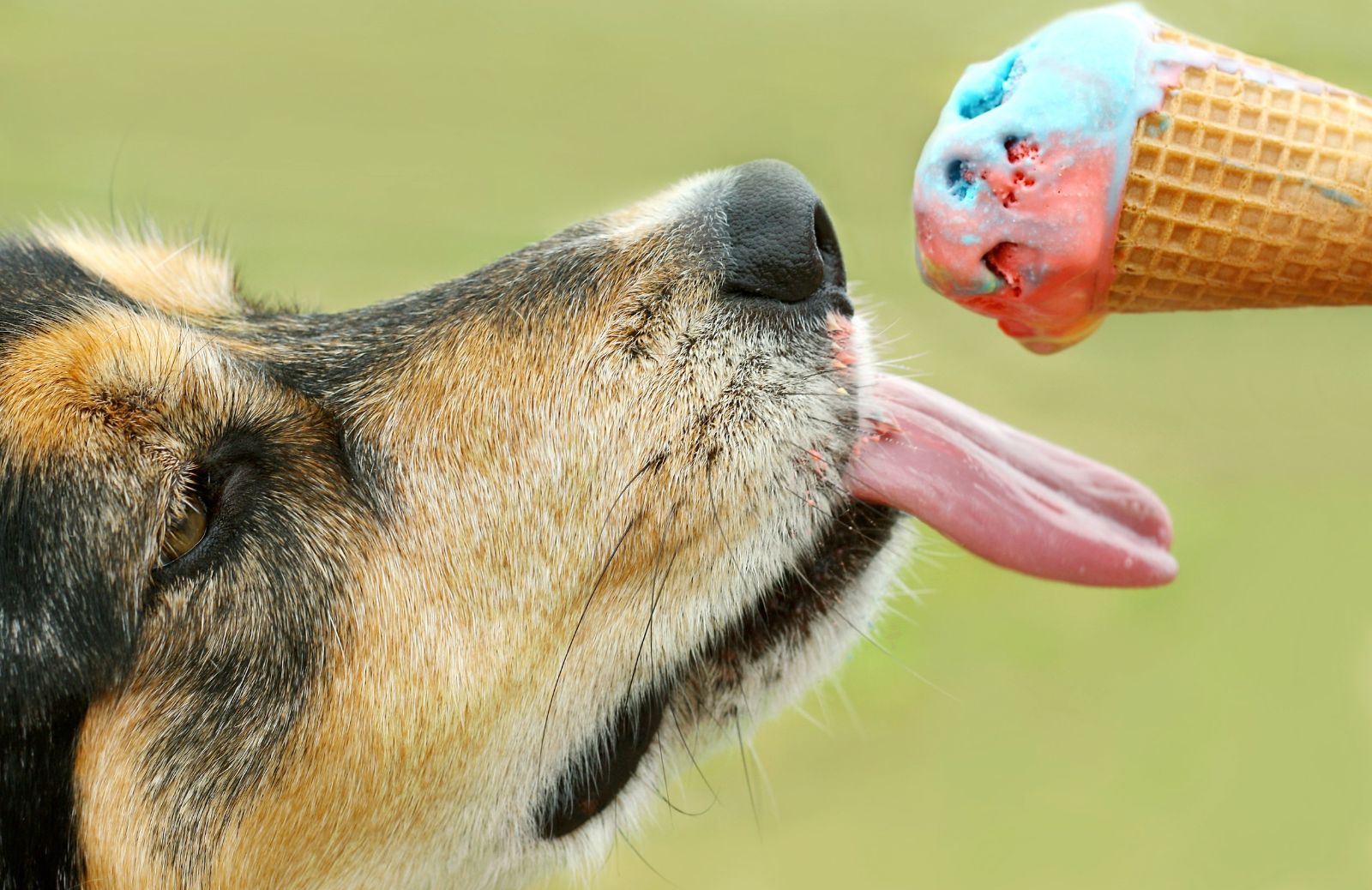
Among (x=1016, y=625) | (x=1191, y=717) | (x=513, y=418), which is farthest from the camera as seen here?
(x=1016, y=625)

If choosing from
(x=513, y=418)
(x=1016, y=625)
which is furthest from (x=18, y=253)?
(x=1016, y=625)

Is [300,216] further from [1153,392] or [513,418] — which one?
[513,418]

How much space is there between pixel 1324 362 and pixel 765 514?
282 inches

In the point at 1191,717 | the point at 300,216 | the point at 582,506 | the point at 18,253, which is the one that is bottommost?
the point at 1191,717

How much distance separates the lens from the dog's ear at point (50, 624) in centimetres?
293

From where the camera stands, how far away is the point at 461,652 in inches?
125

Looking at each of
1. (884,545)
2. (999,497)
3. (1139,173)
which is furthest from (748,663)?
(1139,173)

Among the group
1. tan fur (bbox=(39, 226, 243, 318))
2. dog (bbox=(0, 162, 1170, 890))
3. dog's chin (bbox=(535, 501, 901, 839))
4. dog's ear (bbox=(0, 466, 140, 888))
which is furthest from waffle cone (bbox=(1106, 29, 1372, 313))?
tan fur (bbox=(39, 226, 243, 318))

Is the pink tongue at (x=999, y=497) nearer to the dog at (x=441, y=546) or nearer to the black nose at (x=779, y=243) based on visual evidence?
the dog at (x=441, y=546)

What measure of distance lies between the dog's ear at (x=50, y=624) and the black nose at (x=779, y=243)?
1536mm

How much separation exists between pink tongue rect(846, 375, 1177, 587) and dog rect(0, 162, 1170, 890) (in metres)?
0.01

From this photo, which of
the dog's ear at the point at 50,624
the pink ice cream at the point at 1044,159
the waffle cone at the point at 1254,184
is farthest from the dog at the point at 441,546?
the waffle cone at the point at 1254,184

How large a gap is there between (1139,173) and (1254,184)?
271 millimetres

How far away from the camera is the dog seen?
2984mm
